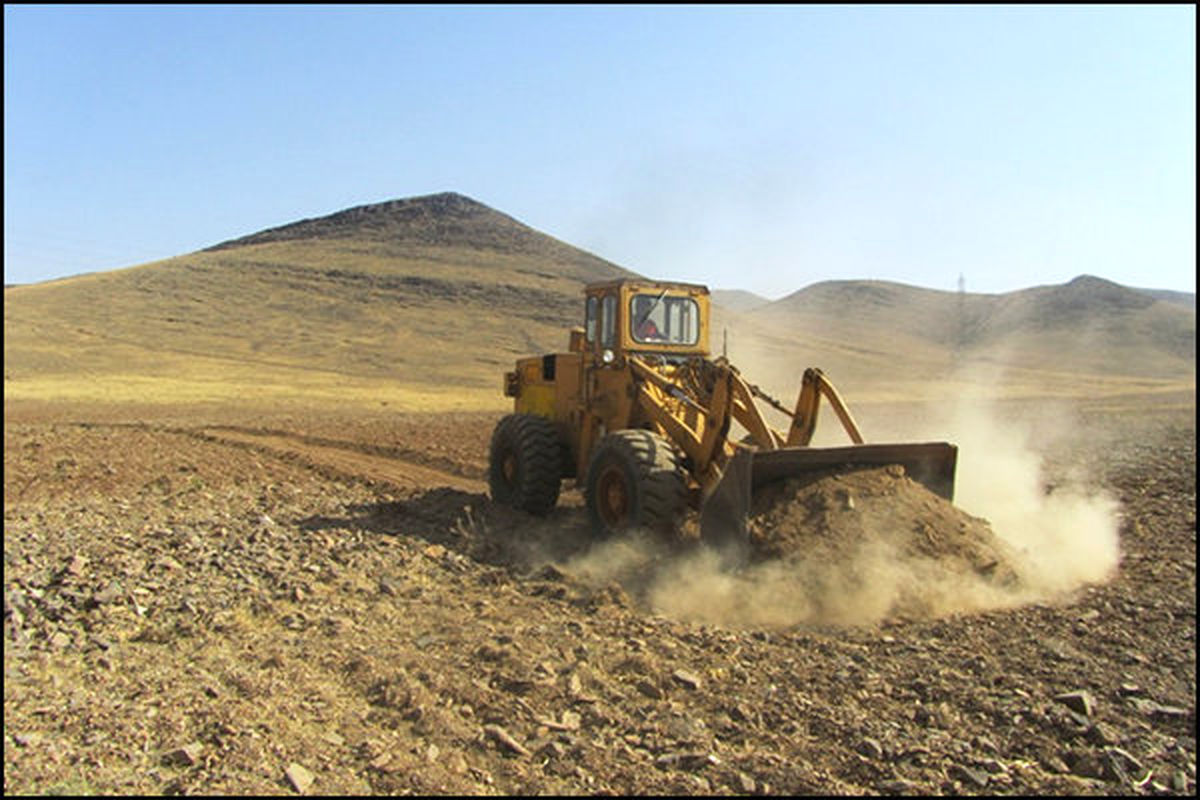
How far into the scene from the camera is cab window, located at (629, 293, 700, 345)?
10.1 metres

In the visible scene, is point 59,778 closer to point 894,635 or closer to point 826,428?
point 894,635

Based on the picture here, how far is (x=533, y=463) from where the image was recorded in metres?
10.5

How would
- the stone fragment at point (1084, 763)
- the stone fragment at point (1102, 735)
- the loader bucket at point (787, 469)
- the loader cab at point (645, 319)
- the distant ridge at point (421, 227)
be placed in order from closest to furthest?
the stone fragment at point (1084, 763)
the stone fragment at point (1102, 735)
the loader bucket at point (787, 469)
the loader cab at point (645, 319)
the distant ridge at point (421, 227)

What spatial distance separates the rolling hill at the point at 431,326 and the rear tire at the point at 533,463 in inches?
377

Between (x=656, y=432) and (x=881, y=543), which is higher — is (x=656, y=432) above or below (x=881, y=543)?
above

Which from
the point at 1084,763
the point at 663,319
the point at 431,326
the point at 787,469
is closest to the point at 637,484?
the point at 787,469

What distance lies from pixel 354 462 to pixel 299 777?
11.5m

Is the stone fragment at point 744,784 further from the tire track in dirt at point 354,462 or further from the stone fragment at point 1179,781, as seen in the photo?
the tire track in dirt at point 354,462

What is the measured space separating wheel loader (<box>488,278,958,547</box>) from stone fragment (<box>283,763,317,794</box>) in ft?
13.2

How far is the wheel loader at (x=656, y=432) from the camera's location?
8.00m

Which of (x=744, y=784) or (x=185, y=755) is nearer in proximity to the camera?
(x=744, y=784)

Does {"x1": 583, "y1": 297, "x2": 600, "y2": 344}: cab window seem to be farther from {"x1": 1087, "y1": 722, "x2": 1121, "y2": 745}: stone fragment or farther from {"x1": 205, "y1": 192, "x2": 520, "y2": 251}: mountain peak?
{"x1": 205, "y1": 192, "x2": 520, "y2": 251}: mountain peak

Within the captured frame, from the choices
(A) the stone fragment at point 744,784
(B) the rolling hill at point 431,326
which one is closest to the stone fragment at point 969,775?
(A) the stone fragment at point 744,784

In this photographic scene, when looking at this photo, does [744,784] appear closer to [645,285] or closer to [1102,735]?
[1102,735]
